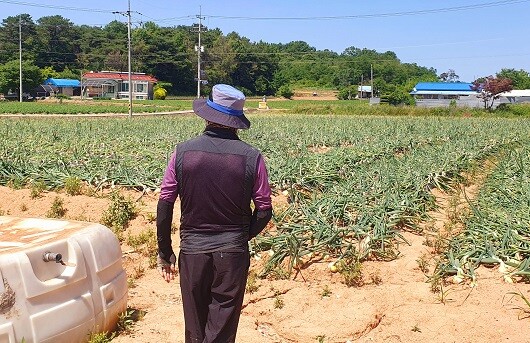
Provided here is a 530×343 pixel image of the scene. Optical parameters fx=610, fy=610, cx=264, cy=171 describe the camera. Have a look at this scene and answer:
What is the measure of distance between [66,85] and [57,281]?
7363 centimetres

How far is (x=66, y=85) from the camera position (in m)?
73.0

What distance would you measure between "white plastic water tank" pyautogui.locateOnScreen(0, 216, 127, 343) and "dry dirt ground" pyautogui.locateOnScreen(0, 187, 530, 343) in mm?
454

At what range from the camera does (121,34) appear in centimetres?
9875

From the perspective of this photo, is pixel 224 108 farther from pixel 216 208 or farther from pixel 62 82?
pixel 62 82

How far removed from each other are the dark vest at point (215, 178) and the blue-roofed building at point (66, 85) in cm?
7361

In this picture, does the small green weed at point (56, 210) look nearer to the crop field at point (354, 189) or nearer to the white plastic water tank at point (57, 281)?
the crop field at point (354, 189)

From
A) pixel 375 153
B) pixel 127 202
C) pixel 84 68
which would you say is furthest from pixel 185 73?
pixel 127 202

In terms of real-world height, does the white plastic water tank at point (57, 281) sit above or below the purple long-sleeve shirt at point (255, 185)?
below

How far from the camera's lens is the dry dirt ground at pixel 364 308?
4.64 metres

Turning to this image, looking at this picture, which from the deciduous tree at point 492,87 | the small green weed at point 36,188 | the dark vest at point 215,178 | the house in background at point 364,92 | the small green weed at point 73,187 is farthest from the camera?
the house in background at point 364,92

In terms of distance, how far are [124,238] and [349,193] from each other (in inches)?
114

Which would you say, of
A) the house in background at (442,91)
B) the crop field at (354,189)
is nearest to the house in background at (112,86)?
the house in background at (442,91)

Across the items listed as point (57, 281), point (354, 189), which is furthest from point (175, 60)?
point (57, 281)

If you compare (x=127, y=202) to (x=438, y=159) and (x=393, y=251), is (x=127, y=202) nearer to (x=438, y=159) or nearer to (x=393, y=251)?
(x=393, y=251)
